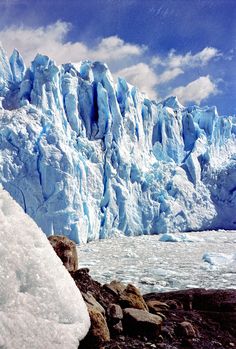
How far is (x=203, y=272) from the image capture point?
9.88 metres

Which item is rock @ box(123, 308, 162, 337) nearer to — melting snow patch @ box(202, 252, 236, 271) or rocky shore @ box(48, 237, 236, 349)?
rocky shore @ box(48, 237, 236, 349)

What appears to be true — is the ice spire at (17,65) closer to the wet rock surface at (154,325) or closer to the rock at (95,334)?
the wet rock surface at (154,325)

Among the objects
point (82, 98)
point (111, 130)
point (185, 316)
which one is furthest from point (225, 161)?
point (185, 316)

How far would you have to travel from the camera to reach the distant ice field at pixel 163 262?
8.62 m

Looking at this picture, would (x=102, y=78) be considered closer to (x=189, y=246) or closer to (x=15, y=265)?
(x=189, y=246)

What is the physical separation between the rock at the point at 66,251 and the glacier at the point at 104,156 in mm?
11451

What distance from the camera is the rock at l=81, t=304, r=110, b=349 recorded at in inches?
97.3

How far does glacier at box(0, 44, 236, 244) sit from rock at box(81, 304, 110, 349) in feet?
44.2

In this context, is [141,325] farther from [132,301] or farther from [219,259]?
[219,259]

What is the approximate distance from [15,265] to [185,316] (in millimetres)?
2287

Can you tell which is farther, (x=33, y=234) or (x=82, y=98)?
(x=82, y=98)

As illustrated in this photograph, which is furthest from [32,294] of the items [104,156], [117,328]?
[104,156]

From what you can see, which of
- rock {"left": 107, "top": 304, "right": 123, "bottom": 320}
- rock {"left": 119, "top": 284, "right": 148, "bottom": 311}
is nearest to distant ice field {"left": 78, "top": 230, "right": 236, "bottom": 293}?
rock {"left": 119, "top": 284, "right": 148, "bottom": 311}

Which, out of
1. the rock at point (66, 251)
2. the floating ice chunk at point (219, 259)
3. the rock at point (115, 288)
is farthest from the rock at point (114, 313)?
the floating ice chunk at point (219, 259)
